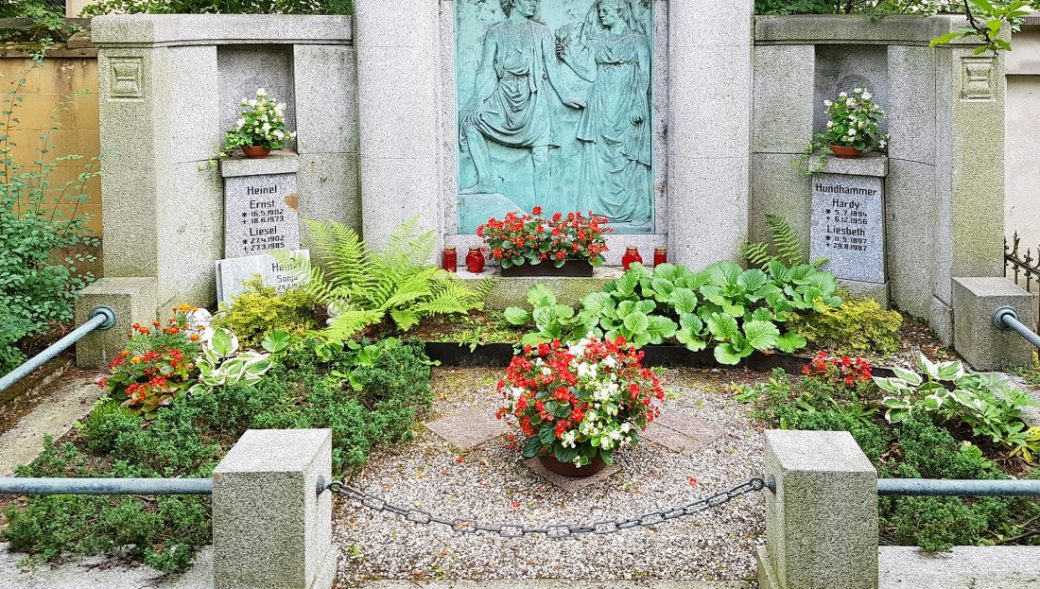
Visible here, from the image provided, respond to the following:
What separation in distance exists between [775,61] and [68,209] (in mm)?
6924

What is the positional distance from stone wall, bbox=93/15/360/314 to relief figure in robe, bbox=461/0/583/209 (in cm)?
118

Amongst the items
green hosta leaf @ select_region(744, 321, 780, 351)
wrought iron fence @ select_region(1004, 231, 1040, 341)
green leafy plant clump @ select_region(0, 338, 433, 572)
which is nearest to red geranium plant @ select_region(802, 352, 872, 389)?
green hosta leaf @ select_region(744, 321, 780, 351)

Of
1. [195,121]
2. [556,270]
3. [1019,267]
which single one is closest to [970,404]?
[556,270]

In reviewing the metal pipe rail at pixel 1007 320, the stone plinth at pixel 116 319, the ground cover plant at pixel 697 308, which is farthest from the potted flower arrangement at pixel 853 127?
the stone plinth at pixel 116 319

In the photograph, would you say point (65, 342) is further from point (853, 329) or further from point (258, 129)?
point (853, 329)

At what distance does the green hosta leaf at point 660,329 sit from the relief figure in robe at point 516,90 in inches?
85.9

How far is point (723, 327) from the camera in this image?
786 cm

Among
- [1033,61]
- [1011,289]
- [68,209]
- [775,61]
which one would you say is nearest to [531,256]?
[775,61]

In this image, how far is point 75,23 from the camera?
32.1 ft

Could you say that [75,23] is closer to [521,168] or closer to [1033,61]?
[521,168]

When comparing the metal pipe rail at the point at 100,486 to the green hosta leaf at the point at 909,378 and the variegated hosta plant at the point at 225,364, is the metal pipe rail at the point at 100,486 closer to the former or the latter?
the variegated hosta plant at the point at 225,364

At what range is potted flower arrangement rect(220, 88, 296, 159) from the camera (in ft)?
28.7

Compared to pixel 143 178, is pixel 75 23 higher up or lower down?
higher up

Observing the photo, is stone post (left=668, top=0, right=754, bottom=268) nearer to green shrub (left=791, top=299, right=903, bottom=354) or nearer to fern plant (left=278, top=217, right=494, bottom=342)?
green shrub (left=791, top=299, right=903, bottom=354)
